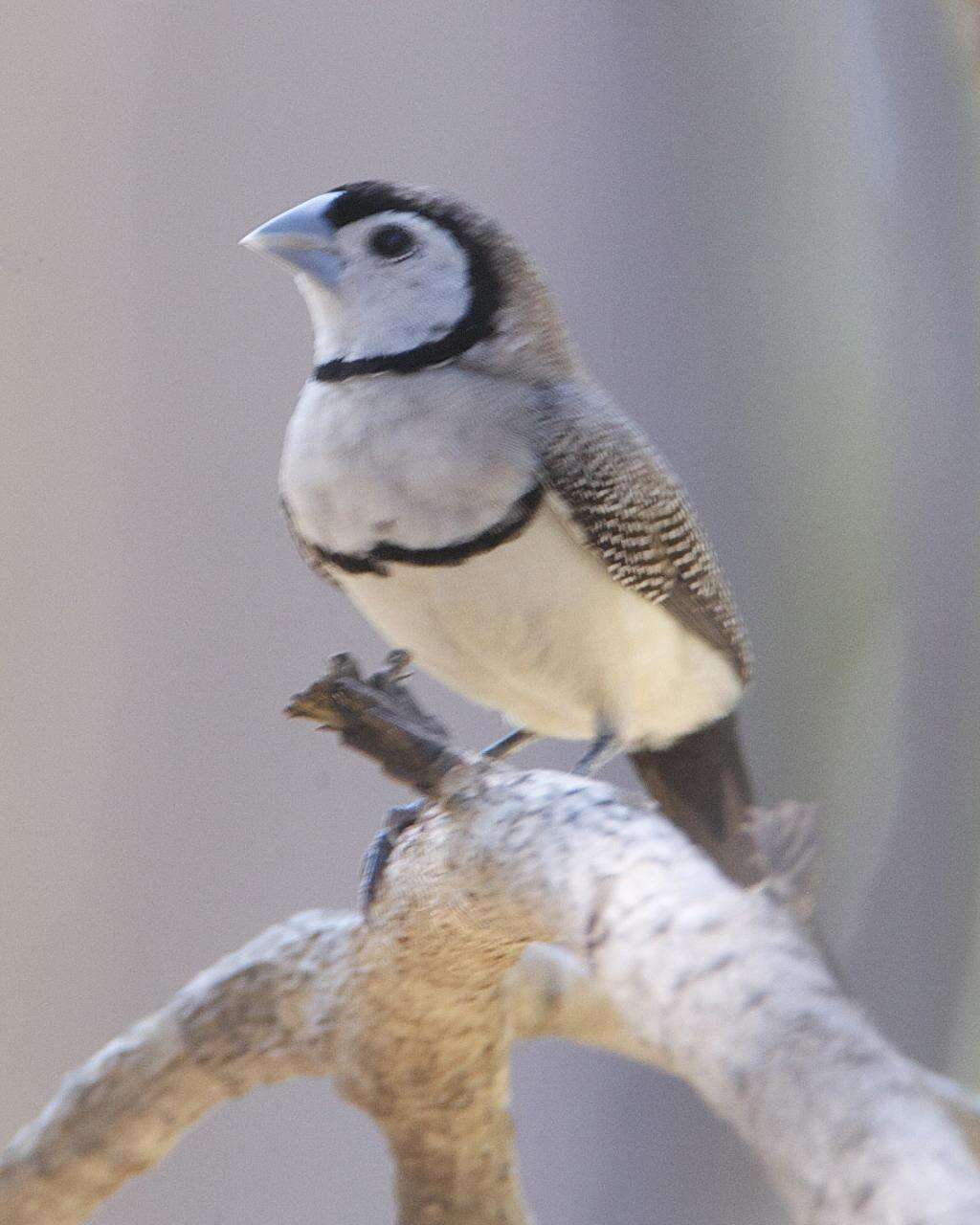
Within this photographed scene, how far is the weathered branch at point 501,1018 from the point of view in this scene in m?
0.42

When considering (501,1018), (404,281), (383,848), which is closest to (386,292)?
(404,281)

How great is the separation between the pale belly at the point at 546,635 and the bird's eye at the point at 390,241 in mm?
195

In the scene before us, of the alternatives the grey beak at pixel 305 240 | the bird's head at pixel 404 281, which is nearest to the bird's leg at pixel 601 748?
the bird's head at pixel 404 281

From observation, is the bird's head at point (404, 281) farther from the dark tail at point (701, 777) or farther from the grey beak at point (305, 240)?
the dark tail at point (701, 777)

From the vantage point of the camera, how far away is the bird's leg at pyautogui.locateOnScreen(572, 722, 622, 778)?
0.91 m

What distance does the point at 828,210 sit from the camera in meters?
0.94

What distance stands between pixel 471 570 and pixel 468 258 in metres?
0.22

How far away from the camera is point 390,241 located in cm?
87

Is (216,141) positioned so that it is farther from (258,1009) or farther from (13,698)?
(258,1009)

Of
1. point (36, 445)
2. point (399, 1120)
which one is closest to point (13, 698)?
point (36, 445)

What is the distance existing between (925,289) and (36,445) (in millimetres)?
693

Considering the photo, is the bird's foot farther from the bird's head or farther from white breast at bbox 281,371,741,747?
the bird's head

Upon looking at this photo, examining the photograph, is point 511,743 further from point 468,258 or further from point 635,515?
point 468,258

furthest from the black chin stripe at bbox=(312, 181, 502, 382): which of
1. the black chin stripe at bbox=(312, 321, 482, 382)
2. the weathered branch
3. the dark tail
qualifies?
the dark tail
